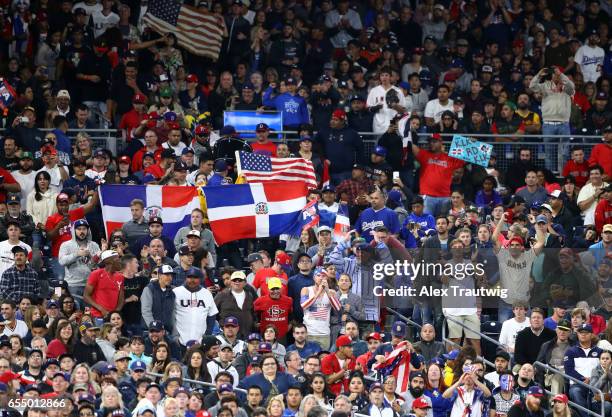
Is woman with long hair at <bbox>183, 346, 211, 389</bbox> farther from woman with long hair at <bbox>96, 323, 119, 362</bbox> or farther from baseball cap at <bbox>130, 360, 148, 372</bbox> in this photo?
woman with long hair at <bbox>96, 323, 119, 362</bbox>

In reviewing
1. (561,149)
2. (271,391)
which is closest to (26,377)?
(271,391)

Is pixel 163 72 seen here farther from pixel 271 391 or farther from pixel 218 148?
pixel 271 391

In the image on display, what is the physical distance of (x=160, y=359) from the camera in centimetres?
2342

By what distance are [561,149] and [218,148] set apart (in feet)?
19.3

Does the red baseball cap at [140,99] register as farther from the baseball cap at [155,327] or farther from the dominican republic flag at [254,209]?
the baseball cap at [155,327]

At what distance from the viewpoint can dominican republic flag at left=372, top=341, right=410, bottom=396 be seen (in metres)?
23.8

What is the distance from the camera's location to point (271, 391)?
2311 centimetres

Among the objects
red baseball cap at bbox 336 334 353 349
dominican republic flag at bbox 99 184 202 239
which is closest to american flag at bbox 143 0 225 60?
dominican republic flag at bbox 99 184 202 239

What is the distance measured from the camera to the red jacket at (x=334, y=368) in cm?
2373

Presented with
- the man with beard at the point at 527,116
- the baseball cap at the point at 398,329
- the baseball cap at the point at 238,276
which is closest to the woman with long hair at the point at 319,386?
the baseball cap at the point at 398,329

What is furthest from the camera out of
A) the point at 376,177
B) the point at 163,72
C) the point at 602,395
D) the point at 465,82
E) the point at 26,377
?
the point at 465,82

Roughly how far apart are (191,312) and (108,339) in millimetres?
1366

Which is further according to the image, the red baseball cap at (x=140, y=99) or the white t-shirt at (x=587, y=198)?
the red baseball cap at (x=140, y=99)

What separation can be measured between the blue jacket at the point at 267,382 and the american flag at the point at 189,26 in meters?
10.2
